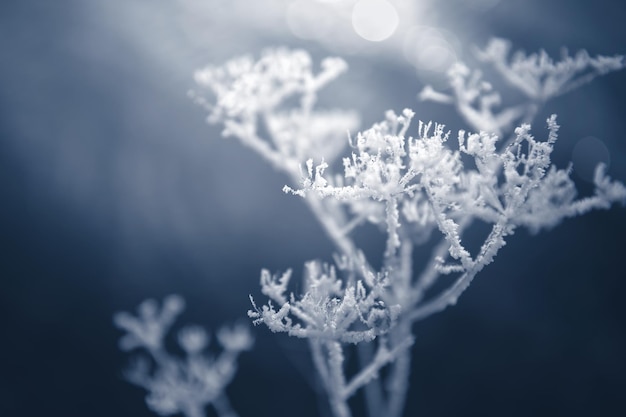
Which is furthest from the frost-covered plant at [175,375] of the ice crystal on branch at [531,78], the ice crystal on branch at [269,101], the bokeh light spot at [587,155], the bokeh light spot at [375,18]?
the bokeh light spot at [587,155]

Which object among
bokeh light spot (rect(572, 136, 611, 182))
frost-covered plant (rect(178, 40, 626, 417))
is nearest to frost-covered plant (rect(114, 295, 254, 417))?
frost-covered plant (rect(178, 40, 626, 417))

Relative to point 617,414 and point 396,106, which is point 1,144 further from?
point 617,414

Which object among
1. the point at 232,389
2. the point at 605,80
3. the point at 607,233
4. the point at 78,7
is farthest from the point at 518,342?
the point at 78,7

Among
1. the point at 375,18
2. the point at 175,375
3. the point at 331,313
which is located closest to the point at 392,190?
the point at 331,313

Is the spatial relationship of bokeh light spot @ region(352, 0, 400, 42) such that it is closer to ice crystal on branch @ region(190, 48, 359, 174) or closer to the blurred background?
the blurred background

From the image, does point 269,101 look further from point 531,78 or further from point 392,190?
point 531,78
